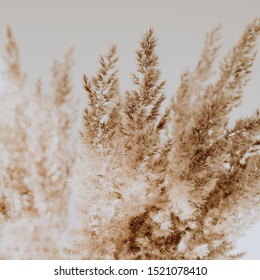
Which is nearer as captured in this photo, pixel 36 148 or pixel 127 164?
pixel 36 148

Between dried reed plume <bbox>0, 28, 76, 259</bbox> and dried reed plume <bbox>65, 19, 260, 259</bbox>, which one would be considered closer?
dried reed plume <bbox>0, 28, 76, 259</bbox>

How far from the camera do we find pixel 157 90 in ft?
4.67

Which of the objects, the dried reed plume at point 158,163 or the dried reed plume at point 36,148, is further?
the dried reed plume at point 158,163

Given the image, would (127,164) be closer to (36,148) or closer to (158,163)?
(158,163)

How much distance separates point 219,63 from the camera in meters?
1.48

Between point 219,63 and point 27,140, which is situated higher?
point 219,63

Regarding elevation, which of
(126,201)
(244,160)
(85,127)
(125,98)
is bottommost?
(126,201)

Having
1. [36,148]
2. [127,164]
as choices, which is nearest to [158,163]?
[127,164]
